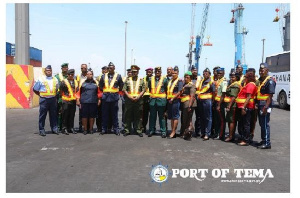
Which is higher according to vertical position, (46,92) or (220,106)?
(46,92)

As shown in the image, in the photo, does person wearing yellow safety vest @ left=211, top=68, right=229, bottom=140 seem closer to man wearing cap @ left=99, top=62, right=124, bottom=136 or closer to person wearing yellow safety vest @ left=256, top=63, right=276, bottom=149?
person wearing yellow safety vest @ left=256, top=63, right=276, bottom=149

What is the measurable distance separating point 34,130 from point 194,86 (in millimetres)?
4787

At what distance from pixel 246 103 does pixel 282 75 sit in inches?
494

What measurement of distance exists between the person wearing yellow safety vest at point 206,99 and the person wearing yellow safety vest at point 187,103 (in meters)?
0.25

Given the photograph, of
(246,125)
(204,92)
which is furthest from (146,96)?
(246,125)

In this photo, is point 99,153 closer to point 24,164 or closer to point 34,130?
point 24,164

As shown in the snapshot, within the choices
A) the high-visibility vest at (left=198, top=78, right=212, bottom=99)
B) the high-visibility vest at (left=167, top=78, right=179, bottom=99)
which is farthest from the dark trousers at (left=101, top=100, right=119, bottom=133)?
the high-visibility vest at (left=198, top=78, right=212, bottom=99)

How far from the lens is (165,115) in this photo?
782 centimetres

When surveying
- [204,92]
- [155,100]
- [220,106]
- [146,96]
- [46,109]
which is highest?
[204,92]

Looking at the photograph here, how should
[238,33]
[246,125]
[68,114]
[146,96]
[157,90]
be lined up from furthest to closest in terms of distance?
[238,33]
[146,96]
[68,114]
[157,90]
[246,125]

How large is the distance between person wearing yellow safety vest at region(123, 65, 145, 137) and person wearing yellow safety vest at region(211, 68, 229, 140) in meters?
1.95

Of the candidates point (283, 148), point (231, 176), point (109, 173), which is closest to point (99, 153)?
point (109, 173)

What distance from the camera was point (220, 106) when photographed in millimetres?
7398

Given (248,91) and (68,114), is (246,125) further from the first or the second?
(68,114)
